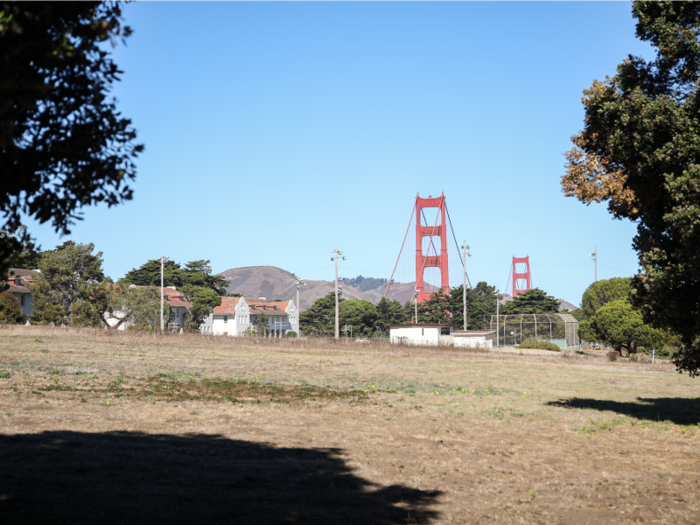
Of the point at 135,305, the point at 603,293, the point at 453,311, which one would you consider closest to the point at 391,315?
the point at 453,311

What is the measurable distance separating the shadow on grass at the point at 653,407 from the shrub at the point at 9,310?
61.4 meters

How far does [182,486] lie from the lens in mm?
7359

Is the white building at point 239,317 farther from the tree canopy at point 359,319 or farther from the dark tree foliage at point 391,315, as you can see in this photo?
the dark tree foliage at point 391,315

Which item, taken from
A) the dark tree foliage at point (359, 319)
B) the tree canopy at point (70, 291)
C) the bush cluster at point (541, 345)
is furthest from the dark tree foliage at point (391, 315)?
the tree canopy at point (70, 291)

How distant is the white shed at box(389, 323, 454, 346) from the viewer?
198 ft

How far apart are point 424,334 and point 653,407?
43492 mm

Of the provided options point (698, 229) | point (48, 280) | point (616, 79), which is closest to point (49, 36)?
point (698, 229)

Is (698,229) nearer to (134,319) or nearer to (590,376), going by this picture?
(590,376)

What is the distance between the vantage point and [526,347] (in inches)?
2448

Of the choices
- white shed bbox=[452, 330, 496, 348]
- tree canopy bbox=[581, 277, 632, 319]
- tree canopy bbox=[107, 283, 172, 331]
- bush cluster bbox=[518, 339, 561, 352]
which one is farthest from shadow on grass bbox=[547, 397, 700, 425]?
tree canopy bbox=[581, 277, 632, 319]

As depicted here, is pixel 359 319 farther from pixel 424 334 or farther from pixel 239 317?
pixel 424 334

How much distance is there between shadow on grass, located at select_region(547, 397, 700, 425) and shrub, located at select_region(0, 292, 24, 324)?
61.4 m

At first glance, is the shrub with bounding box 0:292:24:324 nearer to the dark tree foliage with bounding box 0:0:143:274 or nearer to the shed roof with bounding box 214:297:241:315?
the shed roof with bounding box 214:297:241:315

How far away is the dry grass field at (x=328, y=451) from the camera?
692cm
